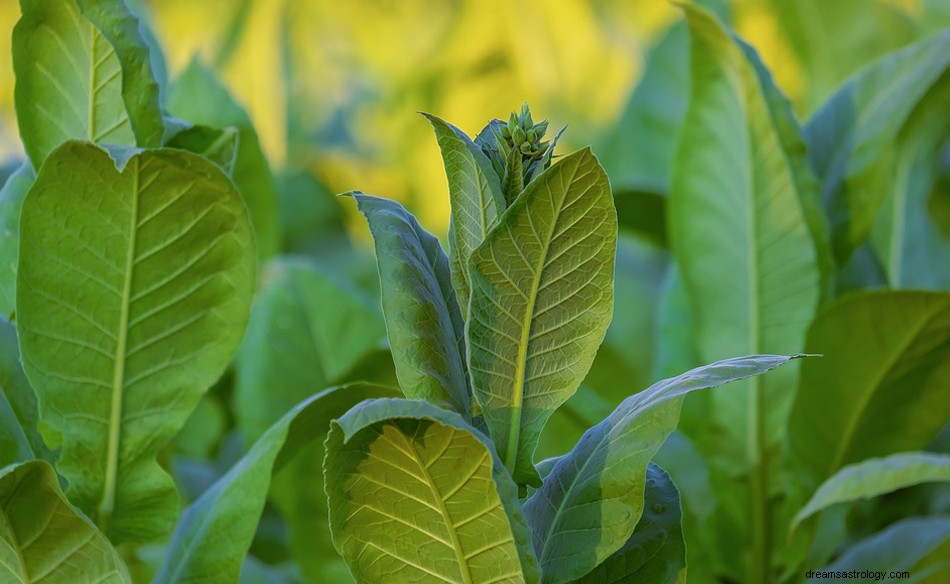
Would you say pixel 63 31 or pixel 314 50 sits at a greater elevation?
pixel 314 50

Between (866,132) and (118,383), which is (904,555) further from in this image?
(118,383)

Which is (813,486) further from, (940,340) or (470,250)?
(470,250)

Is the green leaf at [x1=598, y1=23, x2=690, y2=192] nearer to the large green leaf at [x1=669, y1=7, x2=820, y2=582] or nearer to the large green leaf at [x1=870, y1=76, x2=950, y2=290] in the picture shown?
the large green leaf at [x1=870, y1=76, x2=950, y2=290]

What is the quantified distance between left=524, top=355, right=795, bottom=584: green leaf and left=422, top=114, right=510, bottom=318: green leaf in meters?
0.10

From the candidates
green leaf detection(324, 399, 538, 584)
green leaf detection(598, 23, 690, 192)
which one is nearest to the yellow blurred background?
green leaf detection(598, 23, 690, 192)

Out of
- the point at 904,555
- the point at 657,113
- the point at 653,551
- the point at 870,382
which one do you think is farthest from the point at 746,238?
the point at 657,113

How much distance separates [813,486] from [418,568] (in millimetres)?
465

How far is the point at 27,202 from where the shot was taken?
657 mm

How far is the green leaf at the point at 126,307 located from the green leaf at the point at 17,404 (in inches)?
1.2

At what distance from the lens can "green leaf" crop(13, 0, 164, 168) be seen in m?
0.69

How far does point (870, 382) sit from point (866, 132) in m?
0.23

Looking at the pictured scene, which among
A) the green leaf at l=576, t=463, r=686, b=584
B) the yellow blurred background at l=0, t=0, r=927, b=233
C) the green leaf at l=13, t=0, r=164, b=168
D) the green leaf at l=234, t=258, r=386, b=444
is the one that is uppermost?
the yellow blurred background at l=0, t=0, r=927, b=233

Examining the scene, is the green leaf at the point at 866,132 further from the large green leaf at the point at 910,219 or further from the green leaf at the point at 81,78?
the green leaf at the point at 81,78

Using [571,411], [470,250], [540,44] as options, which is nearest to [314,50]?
[540,44]
